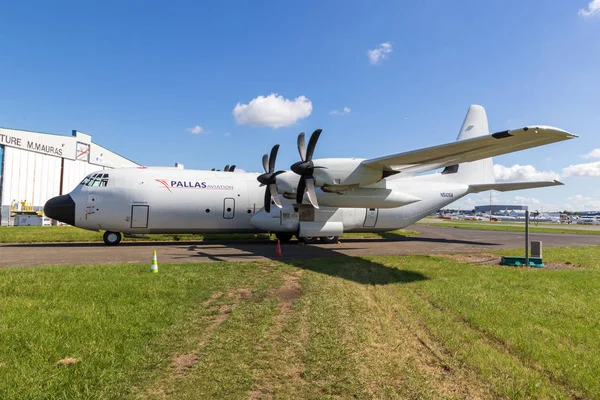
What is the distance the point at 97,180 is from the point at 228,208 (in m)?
7.08

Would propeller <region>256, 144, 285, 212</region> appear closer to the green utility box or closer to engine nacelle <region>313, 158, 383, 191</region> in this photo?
engine nacelle <region>313, 158, 383, 191</region>

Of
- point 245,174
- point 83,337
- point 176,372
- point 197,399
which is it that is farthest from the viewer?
point 245,174

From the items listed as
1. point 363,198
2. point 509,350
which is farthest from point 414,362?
point 363,198

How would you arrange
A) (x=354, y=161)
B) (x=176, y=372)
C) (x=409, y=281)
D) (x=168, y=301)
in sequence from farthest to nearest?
1. (x=354, y=161)
2. (x=409, y=281)
3. (x=168, y=301)
4. (x=176, y=372)

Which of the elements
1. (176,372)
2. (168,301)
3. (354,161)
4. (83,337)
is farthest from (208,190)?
(176,372)

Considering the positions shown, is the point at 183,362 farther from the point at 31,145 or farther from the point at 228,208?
the point at 31,145

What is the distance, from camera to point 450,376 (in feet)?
14.5

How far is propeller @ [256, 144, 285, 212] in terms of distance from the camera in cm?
1725

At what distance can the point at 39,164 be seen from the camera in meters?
40.9

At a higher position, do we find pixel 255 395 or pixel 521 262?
pixel 521 262

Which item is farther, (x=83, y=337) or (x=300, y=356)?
(x=83, y=337)

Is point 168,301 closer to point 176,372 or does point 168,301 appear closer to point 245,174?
point 176,372

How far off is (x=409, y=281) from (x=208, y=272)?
238 inches

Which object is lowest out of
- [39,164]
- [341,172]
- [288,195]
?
[288,195]
